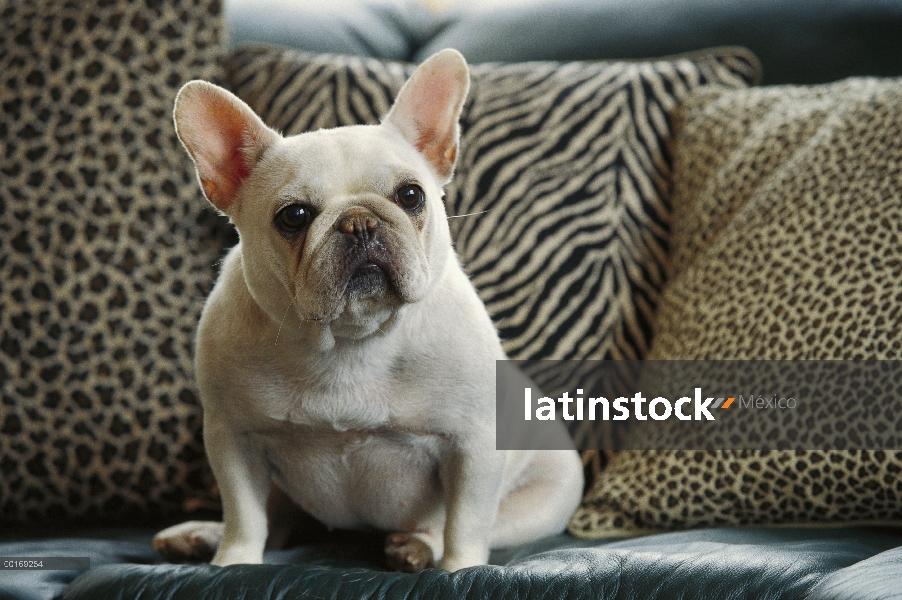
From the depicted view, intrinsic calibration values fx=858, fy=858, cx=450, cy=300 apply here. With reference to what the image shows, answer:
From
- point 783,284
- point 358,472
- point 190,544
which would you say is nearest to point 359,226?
point 358,472

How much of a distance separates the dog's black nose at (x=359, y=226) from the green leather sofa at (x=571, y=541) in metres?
0.35

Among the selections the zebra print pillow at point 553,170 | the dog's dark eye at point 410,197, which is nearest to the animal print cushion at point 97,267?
the zebra print pillow at point 553,170

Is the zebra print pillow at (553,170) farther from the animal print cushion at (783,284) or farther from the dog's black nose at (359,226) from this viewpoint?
the dog's black nose at (359,226)

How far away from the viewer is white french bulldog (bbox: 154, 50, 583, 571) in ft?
2.97

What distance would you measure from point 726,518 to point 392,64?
996 mm

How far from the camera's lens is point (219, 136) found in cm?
98

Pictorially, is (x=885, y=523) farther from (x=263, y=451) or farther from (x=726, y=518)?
(x=263, y=451)

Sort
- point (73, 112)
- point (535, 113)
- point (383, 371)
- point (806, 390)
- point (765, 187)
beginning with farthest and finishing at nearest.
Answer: point (535, 113), point (73, 112), point (765, 187), point (806, 390), point (383, 371)

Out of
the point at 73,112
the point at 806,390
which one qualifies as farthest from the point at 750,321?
the point at 73,112

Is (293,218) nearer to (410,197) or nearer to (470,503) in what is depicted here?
(410,197)

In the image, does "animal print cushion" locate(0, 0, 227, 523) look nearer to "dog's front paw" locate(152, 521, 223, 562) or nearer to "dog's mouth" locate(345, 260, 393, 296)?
"dog's front paw" locate(152, 521, 223, 562)

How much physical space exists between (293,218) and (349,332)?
0.45ft

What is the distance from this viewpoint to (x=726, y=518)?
1.15m

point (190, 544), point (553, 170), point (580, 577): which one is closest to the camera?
point (580, 577)
